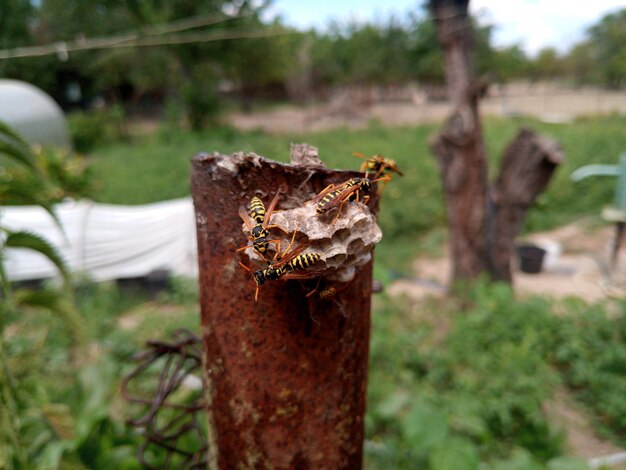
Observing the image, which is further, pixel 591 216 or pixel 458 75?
pixel 591 216

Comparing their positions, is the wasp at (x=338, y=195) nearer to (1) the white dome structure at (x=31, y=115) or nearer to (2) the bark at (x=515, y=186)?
(2) the bark at (x=515, y=186)

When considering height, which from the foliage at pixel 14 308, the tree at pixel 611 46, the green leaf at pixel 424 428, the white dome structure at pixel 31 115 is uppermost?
the tree at pixel 611 46

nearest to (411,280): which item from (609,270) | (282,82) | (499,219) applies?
(499,219)

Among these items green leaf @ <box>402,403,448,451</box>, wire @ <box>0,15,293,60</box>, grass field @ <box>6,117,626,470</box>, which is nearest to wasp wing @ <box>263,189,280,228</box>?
grass field @ <box>6,117,626,470</box>

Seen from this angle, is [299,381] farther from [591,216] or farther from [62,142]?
[62,142]

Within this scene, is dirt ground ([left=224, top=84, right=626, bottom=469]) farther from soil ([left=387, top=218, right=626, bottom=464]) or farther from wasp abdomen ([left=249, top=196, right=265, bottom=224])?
wasp abdomen ([left=249, top=196, right=265, bottom=224])

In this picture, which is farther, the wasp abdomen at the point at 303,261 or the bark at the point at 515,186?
the bark at the point at 515,186

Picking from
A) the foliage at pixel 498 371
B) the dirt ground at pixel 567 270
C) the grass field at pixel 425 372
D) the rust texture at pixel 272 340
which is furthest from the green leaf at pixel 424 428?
the dirt ground at pixel 567 270

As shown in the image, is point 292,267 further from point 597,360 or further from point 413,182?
point 413,182
